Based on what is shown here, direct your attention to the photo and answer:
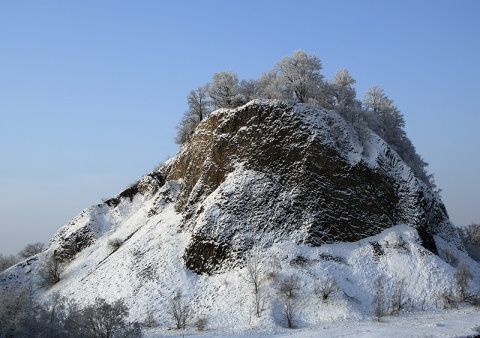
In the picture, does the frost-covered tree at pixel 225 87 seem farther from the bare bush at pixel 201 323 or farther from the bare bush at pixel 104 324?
the bare bush at pixel 104 324

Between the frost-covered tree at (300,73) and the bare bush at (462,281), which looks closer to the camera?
the bare bush at (462,281)

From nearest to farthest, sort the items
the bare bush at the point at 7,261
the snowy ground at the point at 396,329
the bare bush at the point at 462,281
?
the snowy ground at the point at 396,329 → the bare bush at the point at 462,281 → the bare bush at the point at 7,261

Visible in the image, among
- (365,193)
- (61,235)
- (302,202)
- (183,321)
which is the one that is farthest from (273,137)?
(61,235)

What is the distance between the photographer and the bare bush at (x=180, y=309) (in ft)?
141

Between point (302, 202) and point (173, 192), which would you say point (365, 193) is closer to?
point (302, 202)

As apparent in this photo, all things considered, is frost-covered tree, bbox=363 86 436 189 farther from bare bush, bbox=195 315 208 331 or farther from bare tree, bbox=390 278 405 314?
bare bush, bbox=195 315 208 331

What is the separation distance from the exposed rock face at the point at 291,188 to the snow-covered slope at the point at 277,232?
5.2 inches

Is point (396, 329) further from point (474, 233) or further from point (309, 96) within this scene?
point (474, 233)

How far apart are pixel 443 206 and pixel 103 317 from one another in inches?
1998

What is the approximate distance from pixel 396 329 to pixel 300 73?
40625 millimetres

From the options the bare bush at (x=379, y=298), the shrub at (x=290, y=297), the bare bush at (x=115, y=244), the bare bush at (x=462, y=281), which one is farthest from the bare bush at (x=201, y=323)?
the bare bush at (x=462, y=281)

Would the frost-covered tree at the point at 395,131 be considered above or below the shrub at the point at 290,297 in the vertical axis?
above

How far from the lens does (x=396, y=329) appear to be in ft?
117

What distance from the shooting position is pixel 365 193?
53.6 metres
